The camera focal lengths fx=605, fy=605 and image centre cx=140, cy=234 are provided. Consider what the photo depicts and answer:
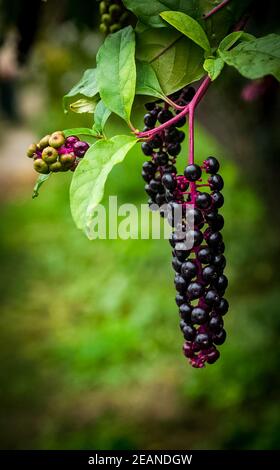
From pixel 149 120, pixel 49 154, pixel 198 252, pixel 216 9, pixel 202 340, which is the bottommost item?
pixel 202 340

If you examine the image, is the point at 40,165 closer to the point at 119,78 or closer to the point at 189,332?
the point at 119,78

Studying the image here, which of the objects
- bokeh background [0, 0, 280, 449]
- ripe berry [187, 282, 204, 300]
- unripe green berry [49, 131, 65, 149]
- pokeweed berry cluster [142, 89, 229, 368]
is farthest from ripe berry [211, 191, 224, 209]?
bokeh background [0, 0, 280, 449]

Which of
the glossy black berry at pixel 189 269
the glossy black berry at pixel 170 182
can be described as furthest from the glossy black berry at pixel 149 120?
the glossy black berry at pixel 189 269

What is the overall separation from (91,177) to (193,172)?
0.43 feet

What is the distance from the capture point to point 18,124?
13508mm

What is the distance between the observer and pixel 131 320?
4746 mm

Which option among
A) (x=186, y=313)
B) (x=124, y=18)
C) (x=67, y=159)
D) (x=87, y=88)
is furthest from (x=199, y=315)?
(x=124, y=18)

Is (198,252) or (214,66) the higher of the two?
(214,66)

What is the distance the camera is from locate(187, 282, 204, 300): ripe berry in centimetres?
83

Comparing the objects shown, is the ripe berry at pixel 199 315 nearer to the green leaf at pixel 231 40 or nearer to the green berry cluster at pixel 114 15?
the green leaf at pixel 231 40

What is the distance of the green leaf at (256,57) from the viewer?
0.70 m
